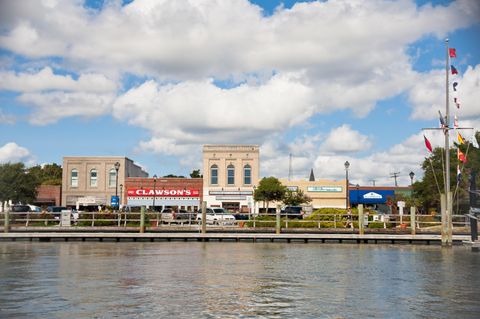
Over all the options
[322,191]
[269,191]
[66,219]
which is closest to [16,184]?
[269,191]

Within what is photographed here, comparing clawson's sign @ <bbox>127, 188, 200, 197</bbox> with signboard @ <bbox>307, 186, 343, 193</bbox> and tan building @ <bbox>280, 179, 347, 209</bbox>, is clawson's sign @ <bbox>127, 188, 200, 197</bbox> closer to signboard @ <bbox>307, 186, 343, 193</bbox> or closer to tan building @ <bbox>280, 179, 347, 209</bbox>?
tan building @ <bbox>280, 179, 347, 209</bbox>

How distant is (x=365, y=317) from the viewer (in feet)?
41.2

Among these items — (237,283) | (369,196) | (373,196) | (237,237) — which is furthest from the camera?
(369,196)

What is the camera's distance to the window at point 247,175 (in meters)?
79.0

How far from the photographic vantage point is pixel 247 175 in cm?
7912

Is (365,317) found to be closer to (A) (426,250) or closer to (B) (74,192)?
(A) (426,250)

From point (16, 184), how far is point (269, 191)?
32074 mm

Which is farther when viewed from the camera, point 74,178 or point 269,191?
point 74,178

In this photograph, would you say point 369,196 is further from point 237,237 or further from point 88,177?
point 237,237

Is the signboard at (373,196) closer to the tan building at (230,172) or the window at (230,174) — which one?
the tan building at (230,172)

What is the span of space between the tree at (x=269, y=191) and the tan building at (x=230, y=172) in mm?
4615

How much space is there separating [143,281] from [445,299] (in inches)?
333

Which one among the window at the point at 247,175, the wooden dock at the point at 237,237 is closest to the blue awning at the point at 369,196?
the window at the point at 247,175

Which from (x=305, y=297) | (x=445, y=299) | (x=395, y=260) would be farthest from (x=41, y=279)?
(x=395, y=260)
